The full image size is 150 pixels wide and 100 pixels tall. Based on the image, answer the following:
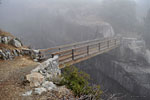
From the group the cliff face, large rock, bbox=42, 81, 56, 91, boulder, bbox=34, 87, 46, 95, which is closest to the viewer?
boulder, bbox=34, 87, 46, 95

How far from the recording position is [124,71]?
571 inches

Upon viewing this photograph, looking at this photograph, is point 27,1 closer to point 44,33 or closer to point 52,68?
point 44,33

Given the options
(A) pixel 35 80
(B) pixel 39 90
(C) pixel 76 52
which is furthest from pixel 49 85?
(C) pixel 76 52

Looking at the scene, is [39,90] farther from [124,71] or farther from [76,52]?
[124,71]

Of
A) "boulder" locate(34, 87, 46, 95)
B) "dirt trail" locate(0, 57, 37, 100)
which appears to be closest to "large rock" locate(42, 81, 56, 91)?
"boulder" locate(34, 87, 46, 95)

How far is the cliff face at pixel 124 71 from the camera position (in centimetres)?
1340

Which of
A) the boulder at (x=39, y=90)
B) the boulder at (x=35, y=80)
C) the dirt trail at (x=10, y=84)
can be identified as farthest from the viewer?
the boulder at (x=35, y=80)

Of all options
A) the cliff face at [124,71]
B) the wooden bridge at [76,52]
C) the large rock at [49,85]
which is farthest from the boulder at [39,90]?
the cliff face at [124,71]

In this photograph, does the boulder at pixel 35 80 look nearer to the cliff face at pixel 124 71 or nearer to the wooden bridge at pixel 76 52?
the wooden bridge at pixel 76 52

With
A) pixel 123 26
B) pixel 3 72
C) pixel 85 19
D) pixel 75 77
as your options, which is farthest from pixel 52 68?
pixel 123 26

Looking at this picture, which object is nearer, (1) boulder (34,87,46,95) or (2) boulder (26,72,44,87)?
(1) boulder (34,87,46,95)

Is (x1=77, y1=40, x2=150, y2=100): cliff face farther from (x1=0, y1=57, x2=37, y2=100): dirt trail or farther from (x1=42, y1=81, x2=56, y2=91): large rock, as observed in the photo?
(x1=42, y1=81, x2=56, y2=91): large rock

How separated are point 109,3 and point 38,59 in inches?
948

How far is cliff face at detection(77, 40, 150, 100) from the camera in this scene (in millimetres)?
13398
